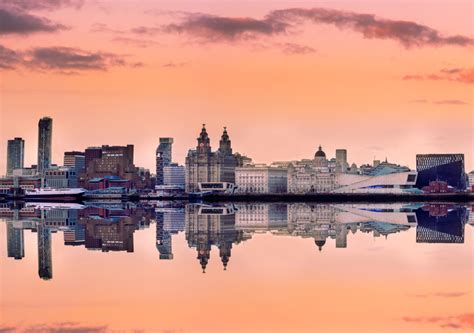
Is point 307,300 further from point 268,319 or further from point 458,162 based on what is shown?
point 458,162

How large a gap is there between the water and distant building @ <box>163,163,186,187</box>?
136815 millimetres

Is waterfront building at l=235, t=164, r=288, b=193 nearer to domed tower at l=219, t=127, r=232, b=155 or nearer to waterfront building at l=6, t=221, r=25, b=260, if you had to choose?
domed tower at l=219, t=127, r=232, b=155

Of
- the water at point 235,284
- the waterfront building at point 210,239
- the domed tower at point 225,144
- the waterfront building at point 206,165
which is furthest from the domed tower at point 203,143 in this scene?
the water at point 235,284

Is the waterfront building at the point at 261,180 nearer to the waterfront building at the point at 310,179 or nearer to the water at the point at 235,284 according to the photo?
the waterfront building at the point at 310,179

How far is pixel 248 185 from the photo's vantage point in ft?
466

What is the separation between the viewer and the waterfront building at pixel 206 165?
142000 mm

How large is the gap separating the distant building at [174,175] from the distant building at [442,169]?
4475 centimetres

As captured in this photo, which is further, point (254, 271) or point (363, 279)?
point (254, 271)

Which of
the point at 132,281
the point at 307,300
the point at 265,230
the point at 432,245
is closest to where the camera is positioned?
the point at 307,300

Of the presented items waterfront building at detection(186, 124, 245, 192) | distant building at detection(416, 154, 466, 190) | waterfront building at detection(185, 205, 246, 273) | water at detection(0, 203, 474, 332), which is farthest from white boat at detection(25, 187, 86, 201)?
water at detection(0, 203, 474, 332)

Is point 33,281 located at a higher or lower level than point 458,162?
lower

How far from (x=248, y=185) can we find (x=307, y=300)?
415 ft

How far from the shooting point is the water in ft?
45.9

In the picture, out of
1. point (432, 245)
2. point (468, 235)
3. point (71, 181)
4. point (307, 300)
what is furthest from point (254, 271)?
point (71, 181)
